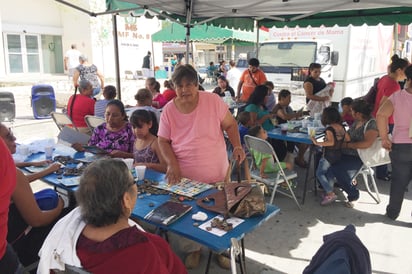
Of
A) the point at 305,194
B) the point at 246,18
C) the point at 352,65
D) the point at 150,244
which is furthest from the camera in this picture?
the point at 352,65

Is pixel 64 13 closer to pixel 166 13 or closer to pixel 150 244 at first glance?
pixel 166 13

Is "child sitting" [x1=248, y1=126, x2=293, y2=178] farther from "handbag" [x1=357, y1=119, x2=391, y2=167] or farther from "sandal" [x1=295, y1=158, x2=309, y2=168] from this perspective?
"sandal" [x1=295, y1=158, x2=309, y2=168]

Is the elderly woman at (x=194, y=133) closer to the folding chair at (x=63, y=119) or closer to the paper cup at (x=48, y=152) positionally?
the paper cup at (x=48, y=152)

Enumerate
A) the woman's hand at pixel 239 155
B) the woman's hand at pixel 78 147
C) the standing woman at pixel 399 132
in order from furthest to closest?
the standing woman at pixel 399 132
the woman's hand at pixel 78 147
the woman's hand at pixel 239 155

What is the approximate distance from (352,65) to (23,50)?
53.8 feet

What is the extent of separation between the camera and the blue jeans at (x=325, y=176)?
415 cm

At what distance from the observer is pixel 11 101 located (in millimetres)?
8219

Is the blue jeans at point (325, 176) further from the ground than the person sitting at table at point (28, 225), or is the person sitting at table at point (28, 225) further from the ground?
the person sitting at table at point (28, 225)

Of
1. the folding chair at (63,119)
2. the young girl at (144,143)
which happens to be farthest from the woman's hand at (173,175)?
the folding chair at (63,119)

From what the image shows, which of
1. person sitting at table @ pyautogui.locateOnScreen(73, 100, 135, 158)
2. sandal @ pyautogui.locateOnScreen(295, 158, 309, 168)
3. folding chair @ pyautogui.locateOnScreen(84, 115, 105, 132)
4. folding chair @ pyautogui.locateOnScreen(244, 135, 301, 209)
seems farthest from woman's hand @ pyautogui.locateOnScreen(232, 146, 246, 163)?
sandal @ pyautogui.locateOnScreen(295, 158, 309, 168)

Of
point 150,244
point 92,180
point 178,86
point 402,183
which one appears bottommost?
point 402,183

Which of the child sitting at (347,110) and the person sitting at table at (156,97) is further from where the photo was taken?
the person sitting at table at (156,97)

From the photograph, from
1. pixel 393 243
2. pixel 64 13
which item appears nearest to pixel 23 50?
pixel 64 13

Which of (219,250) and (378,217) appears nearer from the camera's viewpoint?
(219,250)
